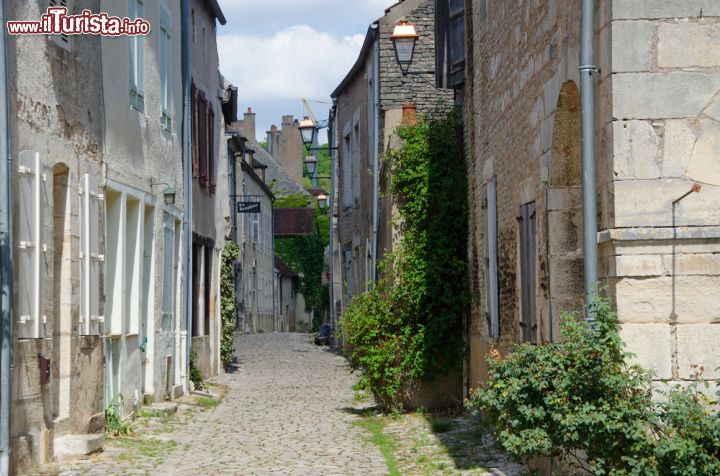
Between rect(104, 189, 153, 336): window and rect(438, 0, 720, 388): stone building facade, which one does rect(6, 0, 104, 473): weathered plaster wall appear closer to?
rect(104, 189, 153, 336): window

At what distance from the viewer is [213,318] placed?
19938mm

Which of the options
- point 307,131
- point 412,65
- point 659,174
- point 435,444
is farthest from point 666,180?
point 307,131

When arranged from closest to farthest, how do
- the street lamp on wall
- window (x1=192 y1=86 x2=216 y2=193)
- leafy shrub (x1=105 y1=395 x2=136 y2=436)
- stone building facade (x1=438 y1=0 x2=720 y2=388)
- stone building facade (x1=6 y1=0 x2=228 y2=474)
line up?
stone building facade (x1=438 y1=0 x2=720 y2=388) → stone building facade (x1=6 y1=0 x2=228 y2=474) → leafy shrub (x1=105 y1=395 x2=136 y2=436) → the street lamp on wall → window (x1=192 y1=86 x2=216 y2=193)

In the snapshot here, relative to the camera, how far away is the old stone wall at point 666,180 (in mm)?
6262

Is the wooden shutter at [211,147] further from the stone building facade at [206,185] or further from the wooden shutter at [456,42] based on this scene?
the wooden shutter at [456,42]

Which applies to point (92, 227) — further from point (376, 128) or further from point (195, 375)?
point (376, 128)

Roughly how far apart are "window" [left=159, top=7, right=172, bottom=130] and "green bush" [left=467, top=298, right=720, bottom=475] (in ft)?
28.8

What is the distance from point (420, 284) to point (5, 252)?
257 inches

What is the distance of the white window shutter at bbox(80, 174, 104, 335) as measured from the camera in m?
10.3

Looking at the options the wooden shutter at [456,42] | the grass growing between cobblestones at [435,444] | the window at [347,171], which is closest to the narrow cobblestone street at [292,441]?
the grass growing between cobblestones at [435,444]

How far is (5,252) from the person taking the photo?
7984 millimetres

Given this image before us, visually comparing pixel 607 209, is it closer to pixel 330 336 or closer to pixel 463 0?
pixel 463 0

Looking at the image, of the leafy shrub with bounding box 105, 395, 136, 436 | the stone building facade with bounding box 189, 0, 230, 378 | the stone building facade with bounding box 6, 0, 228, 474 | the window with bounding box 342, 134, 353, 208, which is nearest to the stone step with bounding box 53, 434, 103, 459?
the stone building facade with bounding box 6, 0, 228, 474

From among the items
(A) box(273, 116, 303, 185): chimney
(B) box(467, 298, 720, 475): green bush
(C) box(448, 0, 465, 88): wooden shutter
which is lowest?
(B) box(467, 298, 720, 475): green bush
